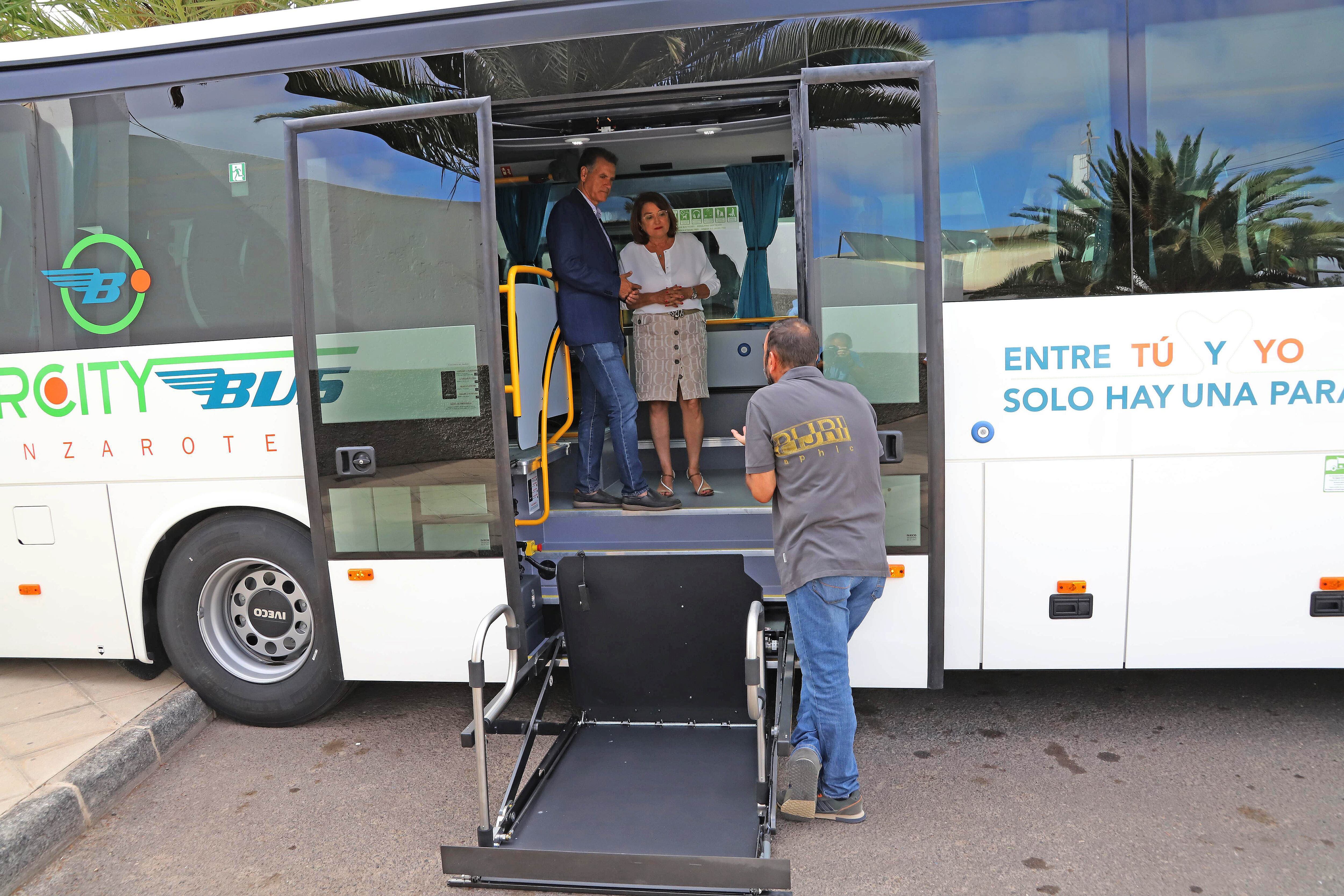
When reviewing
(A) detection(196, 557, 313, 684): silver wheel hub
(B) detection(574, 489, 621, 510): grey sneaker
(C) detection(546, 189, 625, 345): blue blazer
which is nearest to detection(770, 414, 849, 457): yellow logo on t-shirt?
(B) detection(574, 489, 621, 510): grey sneaker

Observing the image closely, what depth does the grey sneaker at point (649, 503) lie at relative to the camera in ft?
15.2

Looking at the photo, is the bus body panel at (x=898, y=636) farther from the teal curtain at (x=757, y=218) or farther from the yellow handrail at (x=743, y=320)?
the teal curtain at (x=757, y=218)

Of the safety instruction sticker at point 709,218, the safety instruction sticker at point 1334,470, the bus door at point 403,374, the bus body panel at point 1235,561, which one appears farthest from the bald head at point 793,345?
the safety instruction sticker at point 709,218

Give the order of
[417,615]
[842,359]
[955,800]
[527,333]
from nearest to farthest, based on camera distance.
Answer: [955,800], [842,359], [417,615], [527,333]

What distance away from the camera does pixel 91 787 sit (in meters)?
3.76

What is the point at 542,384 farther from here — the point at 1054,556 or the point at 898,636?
the point at 1054,556

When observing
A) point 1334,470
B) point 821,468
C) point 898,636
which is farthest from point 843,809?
point 1334,470

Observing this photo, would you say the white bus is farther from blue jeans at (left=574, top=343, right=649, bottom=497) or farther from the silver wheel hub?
blue jeans at (left=574, top=343, right=649, bottom=497)

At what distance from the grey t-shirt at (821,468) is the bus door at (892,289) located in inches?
20.0

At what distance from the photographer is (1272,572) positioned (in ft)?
12.2

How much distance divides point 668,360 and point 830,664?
2431mm

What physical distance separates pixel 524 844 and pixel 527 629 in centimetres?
109

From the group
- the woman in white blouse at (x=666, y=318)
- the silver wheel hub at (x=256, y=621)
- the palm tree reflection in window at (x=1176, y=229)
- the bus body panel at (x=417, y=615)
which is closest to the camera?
the palm tree reflection in window at (x=1176, y=229)

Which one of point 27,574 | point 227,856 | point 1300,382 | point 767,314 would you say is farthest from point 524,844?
point 767,314
